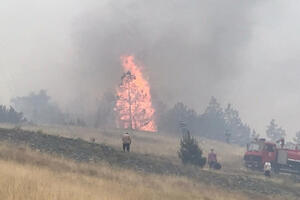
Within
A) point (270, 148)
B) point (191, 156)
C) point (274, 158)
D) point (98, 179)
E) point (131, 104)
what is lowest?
point (98, 179)

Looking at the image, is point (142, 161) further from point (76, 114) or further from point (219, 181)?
point (76, 114)

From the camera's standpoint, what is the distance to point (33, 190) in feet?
21.7

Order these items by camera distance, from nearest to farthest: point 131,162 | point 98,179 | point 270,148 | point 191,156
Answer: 1. point 98,179
2. point 131,162
3. point 191,156
4. point 270,148

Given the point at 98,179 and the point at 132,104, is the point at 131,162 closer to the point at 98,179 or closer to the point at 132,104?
the point at 98,179

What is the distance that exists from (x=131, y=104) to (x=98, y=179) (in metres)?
48.5

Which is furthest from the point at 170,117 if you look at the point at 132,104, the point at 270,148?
the point at 270,148

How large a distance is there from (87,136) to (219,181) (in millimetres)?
19136

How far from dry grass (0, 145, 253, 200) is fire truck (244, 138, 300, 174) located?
12273 mm

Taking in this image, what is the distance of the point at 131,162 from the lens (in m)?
19.5

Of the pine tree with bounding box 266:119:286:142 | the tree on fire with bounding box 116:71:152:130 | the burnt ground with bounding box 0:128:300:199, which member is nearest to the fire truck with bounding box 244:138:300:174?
the burnt ground with bounding box 0:128:300:199

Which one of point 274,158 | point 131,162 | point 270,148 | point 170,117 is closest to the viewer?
point 131,162

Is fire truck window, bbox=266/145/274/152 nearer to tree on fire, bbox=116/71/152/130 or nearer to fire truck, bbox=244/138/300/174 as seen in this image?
fire truck, bbox=244/138/300/174

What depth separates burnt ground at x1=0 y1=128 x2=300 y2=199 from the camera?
18.1 m

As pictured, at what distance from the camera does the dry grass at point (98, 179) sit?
29.5ft
